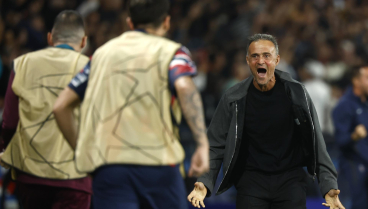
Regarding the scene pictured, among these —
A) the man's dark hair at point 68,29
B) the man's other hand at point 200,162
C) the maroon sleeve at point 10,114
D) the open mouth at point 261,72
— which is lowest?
the maroon sleeve at point 10,114

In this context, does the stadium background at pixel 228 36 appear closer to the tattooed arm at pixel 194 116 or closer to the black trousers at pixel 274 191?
the black trousers at pixel 274 191

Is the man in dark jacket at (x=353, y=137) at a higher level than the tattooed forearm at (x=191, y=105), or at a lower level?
lower

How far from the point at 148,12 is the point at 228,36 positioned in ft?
23.7

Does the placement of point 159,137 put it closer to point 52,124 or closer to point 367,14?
point 52,124

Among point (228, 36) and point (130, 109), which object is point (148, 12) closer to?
point (130, 109)

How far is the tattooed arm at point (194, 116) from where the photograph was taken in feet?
9.29

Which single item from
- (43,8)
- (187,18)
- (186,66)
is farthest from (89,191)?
(187,18)

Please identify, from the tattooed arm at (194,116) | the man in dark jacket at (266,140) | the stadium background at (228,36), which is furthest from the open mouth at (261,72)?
the stadium background at (228,36)

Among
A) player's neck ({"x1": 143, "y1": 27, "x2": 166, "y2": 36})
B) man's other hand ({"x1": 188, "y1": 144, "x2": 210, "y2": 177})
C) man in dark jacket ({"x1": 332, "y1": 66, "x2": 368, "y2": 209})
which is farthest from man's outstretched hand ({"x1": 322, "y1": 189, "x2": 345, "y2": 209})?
man in dark jacket ({"x1": 332, "y1": 66, "x2": 368, "y2": 209})

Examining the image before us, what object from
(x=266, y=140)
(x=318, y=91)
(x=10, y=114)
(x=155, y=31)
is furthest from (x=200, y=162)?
(x=318, y=91)

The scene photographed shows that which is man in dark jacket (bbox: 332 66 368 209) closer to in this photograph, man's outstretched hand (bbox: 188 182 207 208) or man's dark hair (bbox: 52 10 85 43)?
man's outstretched hand (bbox: 188 182 207 208)

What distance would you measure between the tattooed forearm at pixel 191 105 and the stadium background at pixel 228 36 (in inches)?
195

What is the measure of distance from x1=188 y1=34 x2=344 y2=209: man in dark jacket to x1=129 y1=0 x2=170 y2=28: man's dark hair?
148 cm

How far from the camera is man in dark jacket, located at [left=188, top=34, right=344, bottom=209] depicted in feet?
13.7
